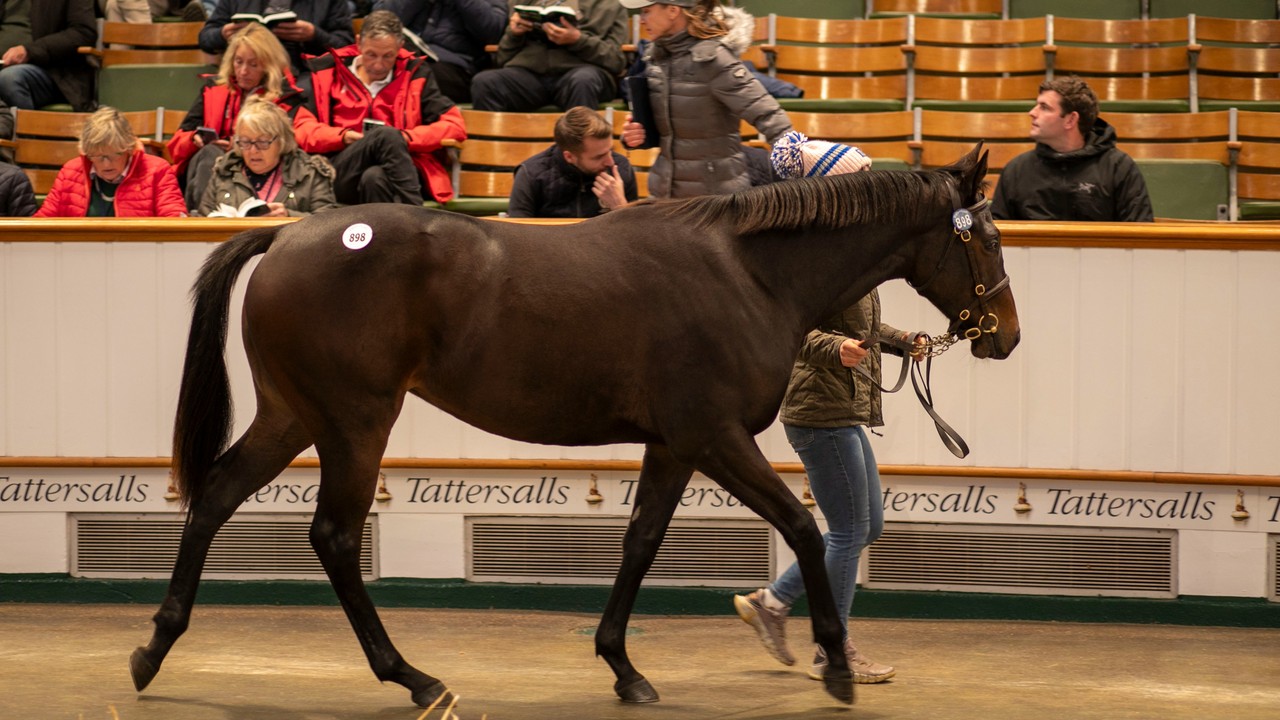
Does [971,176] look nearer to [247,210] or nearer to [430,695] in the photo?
[430,695]

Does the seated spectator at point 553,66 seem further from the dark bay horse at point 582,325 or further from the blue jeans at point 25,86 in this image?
the dark bay horse at point 582,325

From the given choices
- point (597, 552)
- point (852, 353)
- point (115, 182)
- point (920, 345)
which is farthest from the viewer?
point (115, 182)

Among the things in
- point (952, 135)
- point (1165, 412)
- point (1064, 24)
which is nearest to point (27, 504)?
point (1165, 412)

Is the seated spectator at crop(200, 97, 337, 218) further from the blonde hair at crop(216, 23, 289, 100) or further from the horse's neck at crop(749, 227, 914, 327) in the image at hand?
the horse's neck at crop(749, 227, 914, 327)

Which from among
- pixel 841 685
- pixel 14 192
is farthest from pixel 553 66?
pixel 841 685

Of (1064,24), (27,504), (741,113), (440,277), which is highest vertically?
(1064,24)

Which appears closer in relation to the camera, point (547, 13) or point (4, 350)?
point (4, 350)

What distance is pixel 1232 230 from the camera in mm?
5750

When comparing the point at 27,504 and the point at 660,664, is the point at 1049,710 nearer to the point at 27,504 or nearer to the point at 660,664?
the point at 660,664

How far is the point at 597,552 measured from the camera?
620 cm

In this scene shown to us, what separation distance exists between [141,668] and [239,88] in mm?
4302

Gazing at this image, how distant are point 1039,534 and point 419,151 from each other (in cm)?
408

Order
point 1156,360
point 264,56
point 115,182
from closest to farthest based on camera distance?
point 1156,360, point 115,182, point 264,56

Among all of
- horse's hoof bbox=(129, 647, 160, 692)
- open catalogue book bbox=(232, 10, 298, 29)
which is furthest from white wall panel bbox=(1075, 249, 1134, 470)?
open catalogue book bbox=(232, 10, 298, 29)
